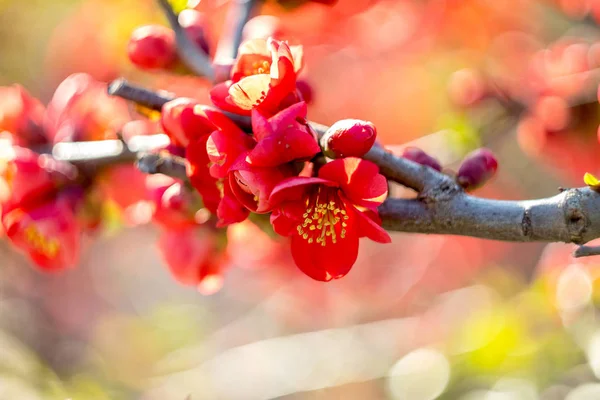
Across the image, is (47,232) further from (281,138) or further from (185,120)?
(281,138)

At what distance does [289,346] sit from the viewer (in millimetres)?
1816

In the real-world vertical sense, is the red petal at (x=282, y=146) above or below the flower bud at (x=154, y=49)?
below

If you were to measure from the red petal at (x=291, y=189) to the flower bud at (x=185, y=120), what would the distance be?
12cm

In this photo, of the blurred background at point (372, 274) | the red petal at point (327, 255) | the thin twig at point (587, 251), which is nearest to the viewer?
the thin twig at point (587, 251)

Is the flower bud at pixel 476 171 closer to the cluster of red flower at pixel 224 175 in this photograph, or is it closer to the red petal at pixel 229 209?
the cluster of red flower at pixel 224 175

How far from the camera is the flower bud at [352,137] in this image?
56 centimetres

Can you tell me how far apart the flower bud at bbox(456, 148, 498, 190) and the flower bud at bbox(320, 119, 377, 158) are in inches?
5.8

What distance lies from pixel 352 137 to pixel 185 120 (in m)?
0.19

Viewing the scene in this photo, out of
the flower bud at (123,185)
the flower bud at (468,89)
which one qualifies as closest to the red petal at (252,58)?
the flower bud at (123,185)

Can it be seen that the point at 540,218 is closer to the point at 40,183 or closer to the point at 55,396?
the point at 40,183

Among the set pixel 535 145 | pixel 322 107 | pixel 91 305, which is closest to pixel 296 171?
pixel 535 145

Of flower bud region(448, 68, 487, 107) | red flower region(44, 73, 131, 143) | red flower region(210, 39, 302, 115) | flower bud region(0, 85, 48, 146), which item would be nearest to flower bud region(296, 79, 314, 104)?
red flower region(210, 39, 302, 115)

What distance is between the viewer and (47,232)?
85 centimetres

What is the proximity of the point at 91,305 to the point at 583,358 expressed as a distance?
1.67 metres
